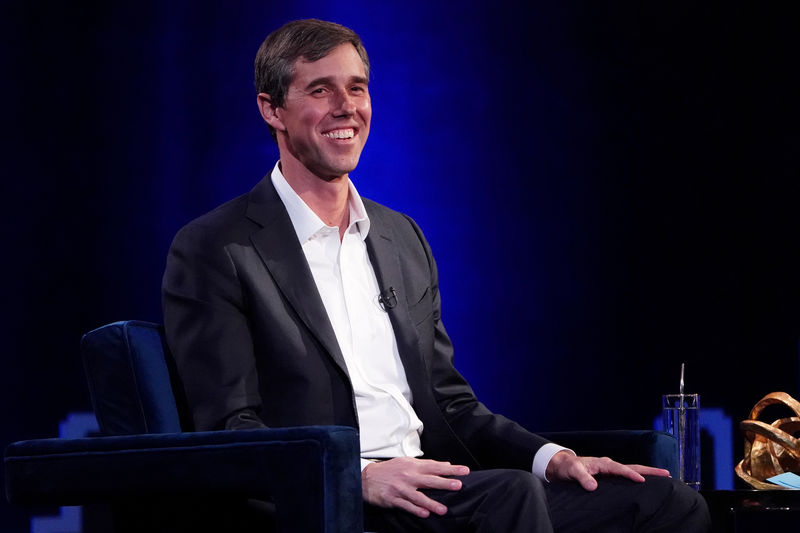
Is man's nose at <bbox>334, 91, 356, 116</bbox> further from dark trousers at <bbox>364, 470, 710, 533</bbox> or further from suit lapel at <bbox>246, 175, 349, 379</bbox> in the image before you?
dark trousers at <bbox>364, 470, 710, 533</bbox>

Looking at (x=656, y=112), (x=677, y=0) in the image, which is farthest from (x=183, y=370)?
(x=677, y=0)

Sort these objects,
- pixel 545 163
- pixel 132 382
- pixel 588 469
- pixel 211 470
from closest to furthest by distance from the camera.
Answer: pixel 211 470 → pixel 132 382 → pixel 588 469 → pixel 545 163

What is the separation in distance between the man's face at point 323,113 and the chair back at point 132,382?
1.56 feet

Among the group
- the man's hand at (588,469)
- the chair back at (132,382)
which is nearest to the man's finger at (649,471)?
the man's hand at (588,469)

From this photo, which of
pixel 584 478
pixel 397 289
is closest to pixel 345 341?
pixel 397 289

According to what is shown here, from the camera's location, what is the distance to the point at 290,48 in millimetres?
2035

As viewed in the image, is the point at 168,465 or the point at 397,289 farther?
the point at 397,289

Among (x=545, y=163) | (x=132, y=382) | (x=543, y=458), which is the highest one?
(x=545, y=163)

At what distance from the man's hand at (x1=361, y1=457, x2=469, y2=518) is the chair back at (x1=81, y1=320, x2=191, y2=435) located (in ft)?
1.27

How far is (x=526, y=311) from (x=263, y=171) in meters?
0.95

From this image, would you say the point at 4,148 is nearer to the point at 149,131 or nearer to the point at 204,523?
the point at 149,131

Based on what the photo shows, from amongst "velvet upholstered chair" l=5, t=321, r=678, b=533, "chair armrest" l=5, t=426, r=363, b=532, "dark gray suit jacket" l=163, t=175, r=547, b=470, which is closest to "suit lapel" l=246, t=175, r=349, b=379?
"dark gray suit jacket" l=163, t=175, r=547, b=470

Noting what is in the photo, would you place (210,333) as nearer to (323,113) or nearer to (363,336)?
(363,336)

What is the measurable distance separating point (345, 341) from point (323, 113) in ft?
1.50
